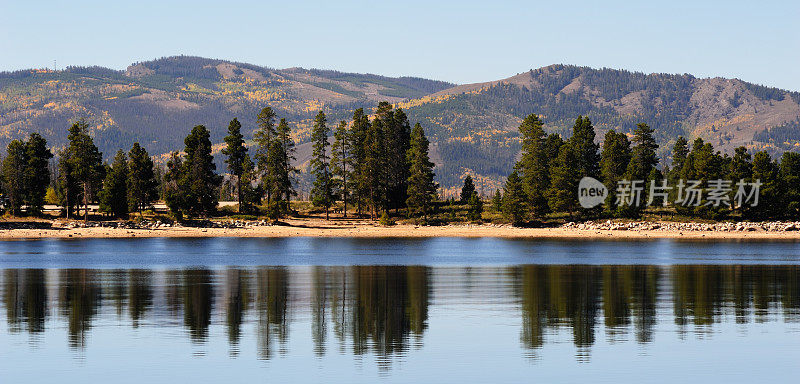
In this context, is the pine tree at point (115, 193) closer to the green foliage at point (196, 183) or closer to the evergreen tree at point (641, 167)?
the green foliage at point (196, 183)

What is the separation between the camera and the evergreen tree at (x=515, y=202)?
13400cm

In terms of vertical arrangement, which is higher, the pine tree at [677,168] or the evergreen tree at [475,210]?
the pine tree at [677,168]

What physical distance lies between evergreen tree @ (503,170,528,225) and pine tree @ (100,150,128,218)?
57.6m

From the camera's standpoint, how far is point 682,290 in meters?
47.9

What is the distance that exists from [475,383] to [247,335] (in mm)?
10582

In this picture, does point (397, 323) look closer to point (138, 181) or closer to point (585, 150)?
point (138, 181)

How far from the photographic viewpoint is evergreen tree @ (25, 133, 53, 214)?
123 metres

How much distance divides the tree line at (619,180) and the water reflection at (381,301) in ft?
238

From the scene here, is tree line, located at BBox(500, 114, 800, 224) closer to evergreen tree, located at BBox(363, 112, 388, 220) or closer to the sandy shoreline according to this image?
the sandy shoreline

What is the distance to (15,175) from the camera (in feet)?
396

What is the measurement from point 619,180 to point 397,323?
113 meters

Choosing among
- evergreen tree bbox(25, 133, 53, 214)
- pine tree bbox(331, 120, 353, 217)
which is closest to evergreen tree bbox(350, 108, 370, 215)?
pine tree bbox(331, 120, 353, 217)

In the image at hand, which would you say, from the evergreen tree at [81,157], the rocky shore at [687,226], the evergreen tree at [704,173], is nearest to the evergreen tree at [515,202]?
the rocky shore at [687,226]

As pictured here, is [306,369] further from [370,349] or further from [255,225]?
[255,225]
